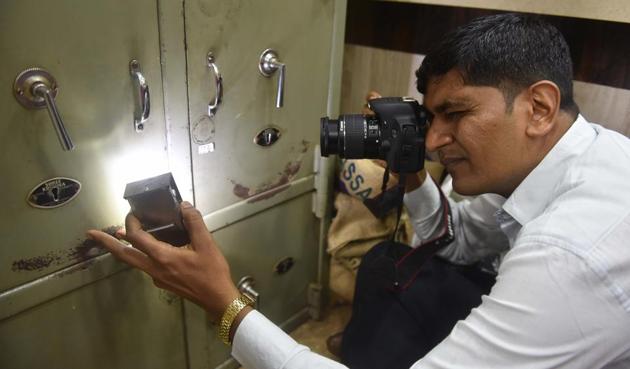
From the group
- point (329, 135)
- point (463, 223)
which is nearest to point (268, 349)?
point (329, 135)

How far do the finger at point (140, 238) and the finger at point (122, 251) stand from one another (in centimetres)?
2

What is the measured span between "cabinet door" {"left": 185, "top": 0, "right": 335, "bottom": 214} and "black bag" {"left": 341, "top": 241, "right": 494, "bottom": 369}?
33cm

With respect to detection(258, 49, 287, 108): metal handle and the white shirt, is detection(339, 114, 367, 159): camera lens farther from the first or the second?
the white shirt

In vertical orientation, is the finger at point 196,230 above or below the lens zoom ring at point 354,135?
below

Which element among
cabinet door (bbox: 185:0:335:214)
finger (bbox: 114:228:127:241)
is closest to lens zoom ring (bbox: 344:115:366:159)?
cabinet door (bbox: 185:0:335:214)

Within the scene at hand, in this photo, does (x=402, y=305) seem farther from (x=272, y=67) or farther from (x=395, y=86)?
(x=395, y=86)

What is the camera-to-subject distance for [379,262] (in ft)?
3.61

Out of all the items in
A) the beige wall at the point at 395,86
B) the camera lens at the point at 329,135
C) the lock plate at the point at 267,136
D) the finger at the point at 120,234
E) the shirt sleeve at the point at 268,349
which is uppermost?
the beige wall at the point at 395,86

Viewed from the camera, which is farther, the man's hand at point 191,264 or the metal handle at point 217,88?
the metal handle at point 217,88

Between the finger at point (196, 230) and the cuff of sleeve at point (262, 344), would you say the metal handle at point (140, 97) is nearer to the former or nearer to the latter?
the finger at point (196, 230)

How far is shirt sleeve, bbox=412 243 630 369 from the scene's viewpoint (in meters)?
0.63

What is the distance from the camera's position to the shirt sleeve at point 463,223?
115cm

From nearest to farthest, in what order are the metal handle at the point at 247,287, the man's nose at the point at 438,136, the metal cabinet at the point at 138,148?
1. the metal cabinet at the point at 138,148
2. the man's nose at the point at 438,136
3. the metal handle at the point at 247,287

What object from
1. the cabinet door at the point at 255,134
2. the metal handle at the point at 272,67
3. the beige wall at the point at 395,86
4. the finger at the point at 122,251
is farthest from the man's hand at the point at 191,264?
the beige wall at the point at 395,86
